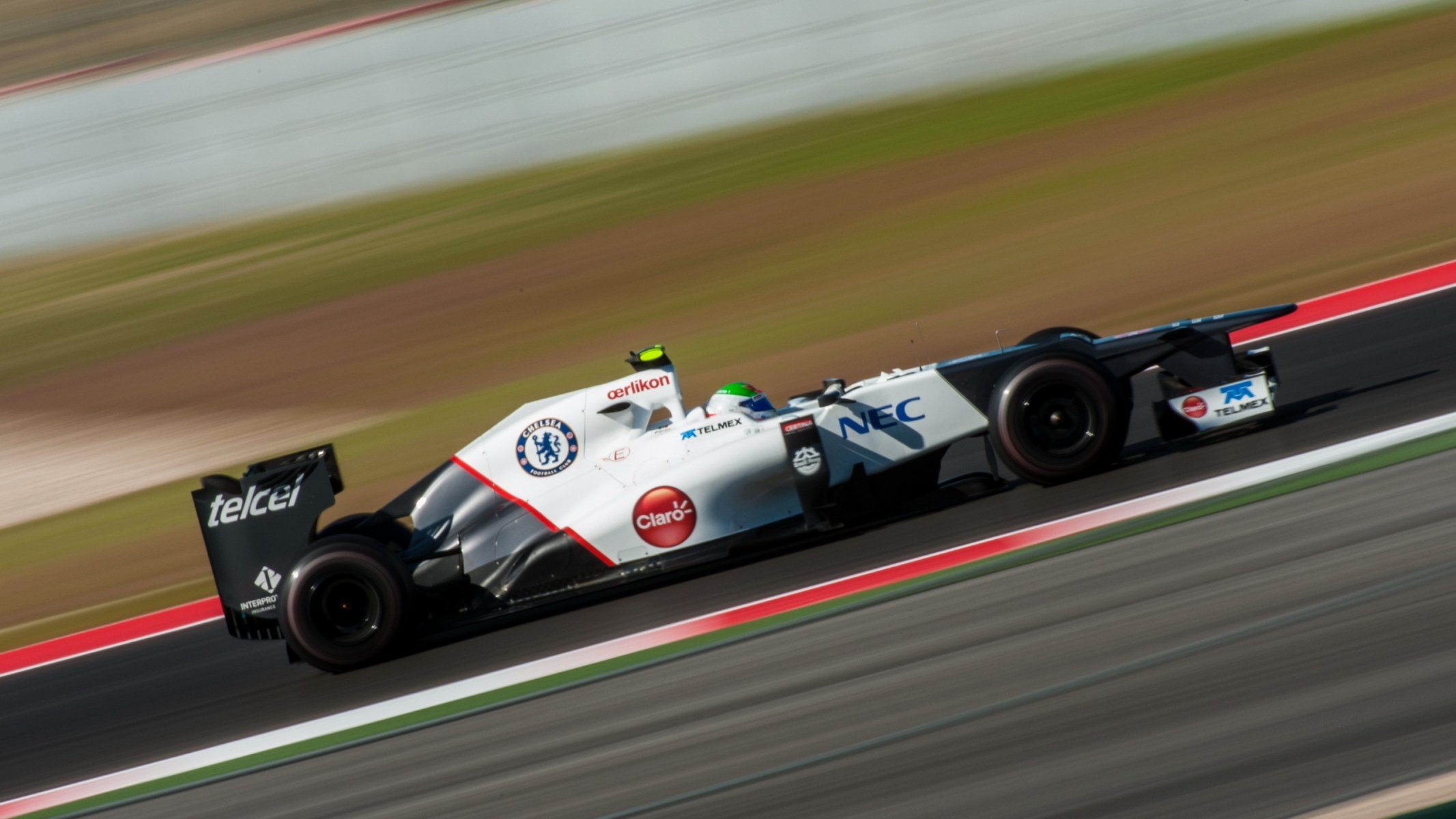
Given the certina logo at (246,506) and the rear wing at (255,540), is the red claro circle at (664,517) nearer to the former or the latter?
the rear wing at (255,540)

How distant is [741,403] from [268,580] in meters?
2.41

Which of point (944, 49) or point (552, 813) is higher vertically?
point (944, 49)

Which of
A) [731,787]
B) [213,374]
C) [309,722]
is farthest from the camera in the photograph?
[213,374]

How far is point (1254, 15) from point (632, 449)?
1333 cm

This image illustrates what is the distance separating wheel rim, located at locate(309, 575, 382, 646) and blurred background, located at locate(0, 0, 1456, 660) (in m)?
5.73


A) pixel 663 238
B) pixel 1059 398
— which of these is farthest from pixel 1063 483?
pixel 663 238

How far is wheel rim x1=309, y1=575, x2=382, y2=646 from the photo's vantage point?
6.32 meters

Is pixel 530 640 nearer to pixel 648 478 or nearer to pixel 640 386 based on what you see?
pixel 648 478

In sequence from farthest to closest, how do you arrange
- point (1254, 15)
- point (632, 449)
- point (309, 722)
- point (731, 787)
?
point (1254, 15) → point (632, 449) → point (309, 722) → point (731, 787)

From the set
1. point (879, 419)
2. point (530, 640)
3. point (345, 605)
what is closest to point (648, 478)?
point (530, 640)

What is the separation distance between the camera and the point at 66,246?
17.0 metres

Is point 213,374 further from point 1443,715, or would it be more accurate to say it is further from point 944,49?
point 1443,715

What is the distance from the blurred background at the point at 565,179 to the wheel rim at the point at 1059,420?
5.65 metres

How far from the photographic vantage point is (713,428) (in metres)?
6.42
